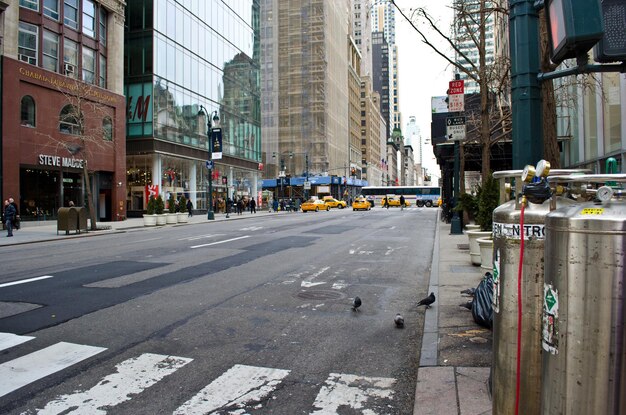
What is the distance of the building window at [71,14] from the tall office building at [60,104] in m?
0.06

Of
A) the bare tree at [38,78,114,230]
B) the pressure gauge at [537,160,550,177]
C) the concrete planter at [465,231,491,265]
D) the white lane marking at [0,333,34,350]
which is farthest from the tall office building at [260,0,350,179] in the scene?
the pressure gauge at [537,160,550,177]

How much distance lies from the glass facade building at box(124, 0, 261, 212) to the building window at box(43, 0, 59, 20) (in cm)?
988

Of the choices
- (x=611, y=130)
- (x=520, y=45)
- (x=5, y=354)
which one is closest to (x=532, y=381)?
(x=520, y=45)

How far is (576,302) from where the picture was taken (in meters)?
2.21

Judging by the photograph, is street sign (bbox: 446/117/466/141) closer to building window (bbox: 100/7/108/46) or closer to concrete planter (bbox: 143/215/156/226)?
concrete planter (bbox: 143/215/156/226)

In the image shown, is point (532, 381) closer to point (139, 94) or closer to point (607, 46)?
point (607, 46)

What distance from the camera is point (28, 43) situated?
28.1 metres

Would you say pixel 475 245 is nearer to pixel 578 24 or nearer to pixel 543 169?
pixel 578 24

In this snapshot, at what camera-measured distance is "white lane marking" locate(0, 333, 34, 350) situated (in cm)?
526

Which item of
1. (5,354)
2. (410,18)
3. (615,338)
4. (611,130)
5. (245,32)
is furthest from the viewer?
(245,32)

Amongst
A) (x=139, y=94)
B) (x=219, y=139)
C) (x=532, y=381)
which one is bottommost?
(x=532, y=381)

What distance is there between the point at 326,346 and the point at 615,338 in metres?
3.60

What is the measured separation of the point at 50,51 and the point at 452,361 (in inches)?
1275

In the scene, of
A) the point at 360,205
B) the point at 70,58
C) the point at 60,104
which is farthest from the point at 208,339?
the point at 360,205
